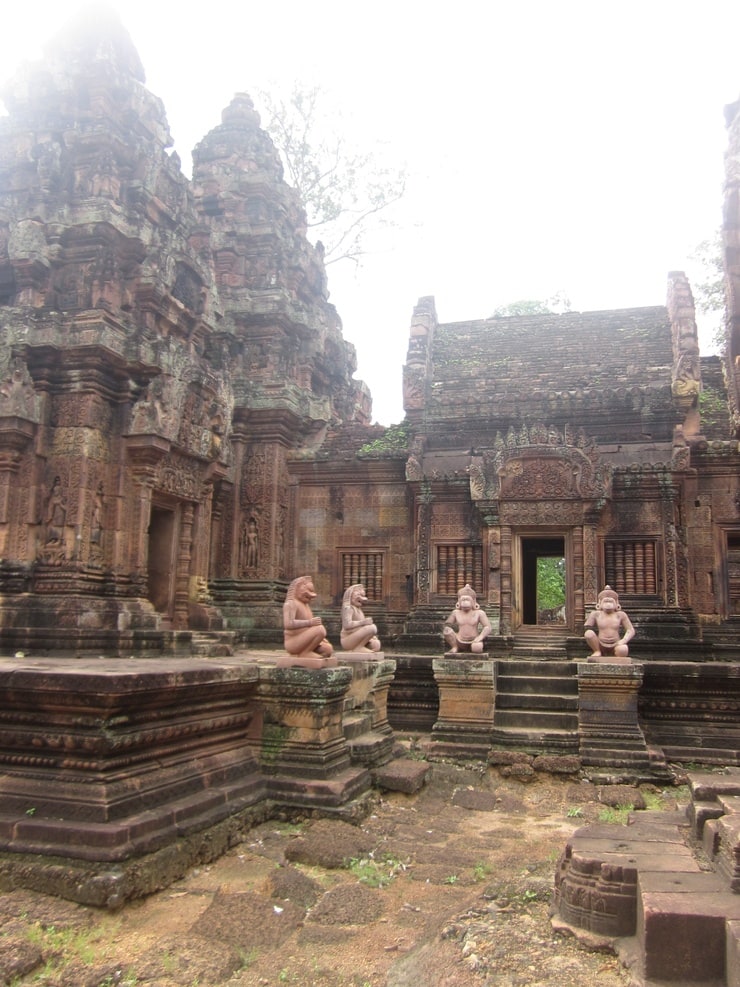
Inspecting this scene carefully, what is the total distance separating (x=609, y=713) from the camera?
9164 mm

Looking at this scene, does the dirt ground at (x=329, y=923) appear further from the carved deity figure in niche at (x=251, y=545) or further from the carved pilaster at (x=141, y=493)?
the carved deity figure in niche at (x=251, y=545)

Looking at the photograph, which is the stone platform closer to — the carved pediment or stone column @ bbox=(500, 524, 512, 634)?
stone column @ bbox=(500, 524, 512, 634)

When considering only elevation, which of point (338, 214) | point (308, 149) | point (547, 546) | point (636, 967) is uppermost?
point (308, 149)

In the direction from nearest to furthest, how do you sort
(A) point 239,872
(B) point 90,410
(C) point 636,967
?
(C) point 636,967 < (A) point 239,872 < (B) point 90,410

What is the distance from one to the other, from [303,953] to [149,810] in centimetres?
143

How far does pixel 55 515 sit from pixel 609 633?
262 inches

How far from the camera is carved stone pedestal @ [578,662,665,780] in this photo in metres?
8.86

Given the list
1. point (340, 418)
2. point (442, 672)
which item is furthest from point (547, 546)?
point (442, 672)

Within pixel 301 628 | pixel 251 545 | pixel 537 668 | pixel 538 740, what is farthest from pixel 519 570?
pixel 301 628

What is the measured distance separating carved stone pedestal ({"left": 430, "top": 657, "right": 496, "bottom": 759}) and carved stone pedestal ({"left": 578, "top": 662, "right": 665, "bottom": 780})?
1076 mm

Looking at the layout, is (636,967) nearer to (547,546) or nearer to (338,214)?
(547,546)

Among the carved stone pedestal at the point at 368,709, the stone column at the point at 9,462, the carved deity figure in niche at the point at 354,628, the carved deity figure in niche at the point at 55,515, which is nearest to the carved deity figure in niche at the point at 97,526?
the carved deity figure in niche at the point at 55,515

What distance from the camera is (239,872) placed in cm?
508

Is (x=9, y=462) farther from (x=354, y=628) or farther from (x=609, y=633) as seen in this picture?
(x=609, y=633)
